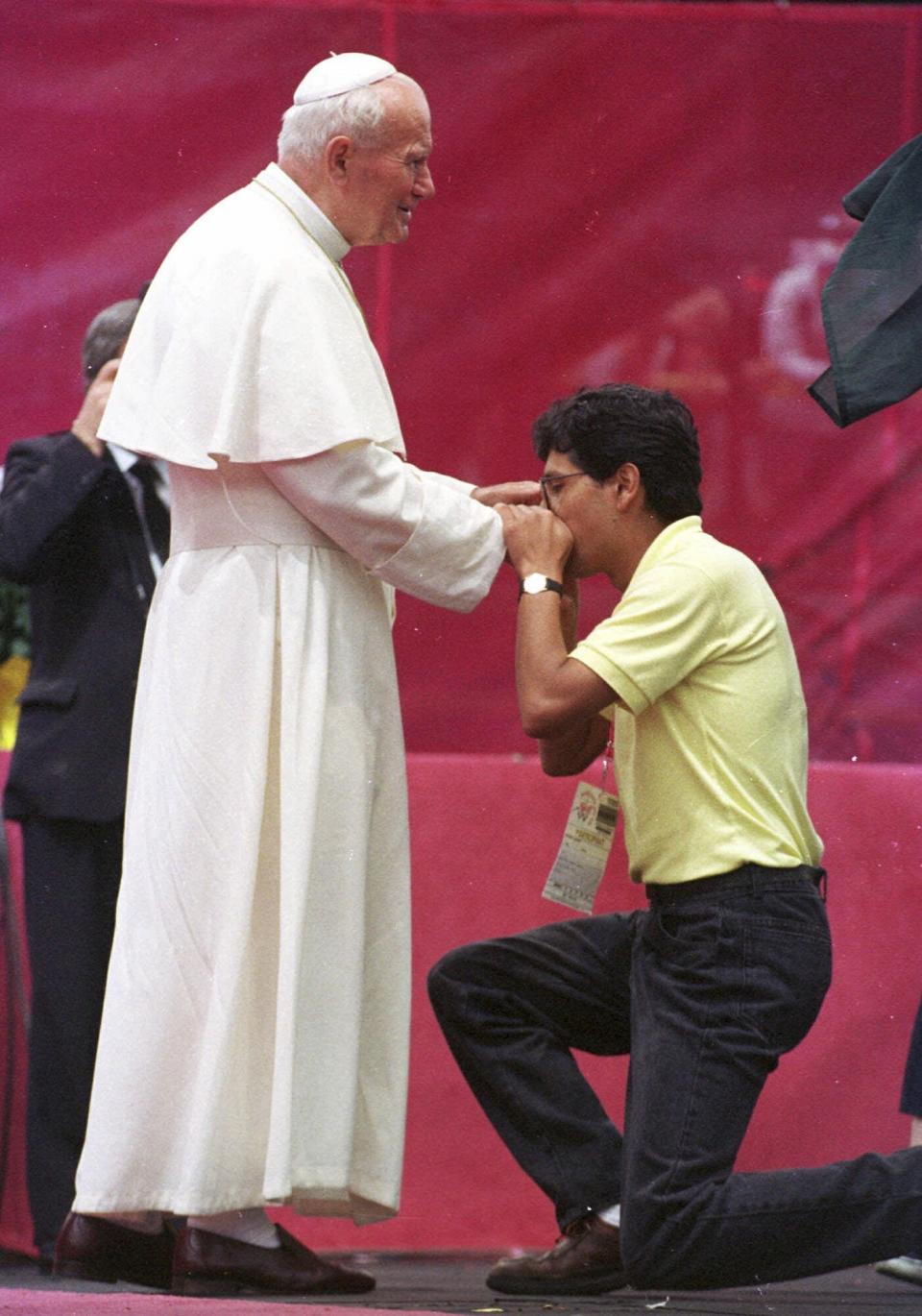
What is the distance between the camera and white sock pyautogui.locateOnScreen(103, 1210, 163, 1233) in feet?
11.4

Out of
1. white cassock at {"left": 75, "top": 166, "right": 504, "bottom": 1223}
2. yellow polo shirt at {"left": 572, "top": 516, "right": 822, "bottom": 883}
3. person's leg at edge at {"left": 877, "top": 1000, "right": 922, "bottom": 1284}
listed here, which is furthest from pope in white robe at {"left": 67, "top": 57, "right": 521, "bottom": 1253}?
person's leg at edge at {"left": 877, "top": 1000, "right": 922, "bottom": 1284}

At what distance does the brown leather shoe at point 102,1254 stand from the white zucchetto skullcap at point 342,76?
1925mm

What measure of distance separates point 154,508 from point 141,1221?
1.44 meters

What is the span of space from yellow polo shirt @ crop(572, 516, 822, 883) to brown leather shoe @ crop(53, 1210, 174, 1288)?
1069 millimetres

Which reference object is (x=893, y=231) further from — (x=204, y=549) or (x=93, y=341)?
(x=93, y=341)

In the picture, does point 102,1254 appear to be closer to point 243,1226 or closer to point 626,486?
point 243,1226

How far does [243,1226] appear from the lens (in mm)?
3334

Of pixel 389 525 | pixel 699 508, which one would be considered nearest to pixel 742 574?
pixel 699 508

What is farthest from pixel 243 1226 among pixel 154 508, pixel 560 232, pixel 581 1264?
pixel 560 232

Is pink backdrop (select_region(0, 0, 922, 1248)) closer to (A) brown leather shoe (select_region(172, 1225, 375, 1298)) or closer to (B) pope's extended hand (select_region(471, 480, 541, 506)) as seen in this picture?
(B) pope's extended hand (select_region(471, 480, 541, 506))

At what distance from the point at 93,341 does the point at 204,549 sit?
0.98 meters

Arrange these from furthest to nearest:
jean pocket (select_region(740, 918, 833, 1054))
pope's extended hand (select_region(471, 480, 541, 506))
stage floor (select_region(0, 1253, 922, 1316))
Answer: pope's extended hand (select_region(471, 480, 541, 506)) → jean pocket (select_region(740, 918, 833, 1054)) → stage floor (select_region(0, 1253, 922, 1316))


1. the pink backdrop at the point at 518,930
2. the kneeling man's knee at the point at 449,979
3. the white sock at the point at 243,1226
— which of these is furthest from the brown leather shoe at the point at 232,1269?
the pink backdrop at the point at 518,930

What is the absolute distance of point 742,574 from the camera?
3.33 meters
